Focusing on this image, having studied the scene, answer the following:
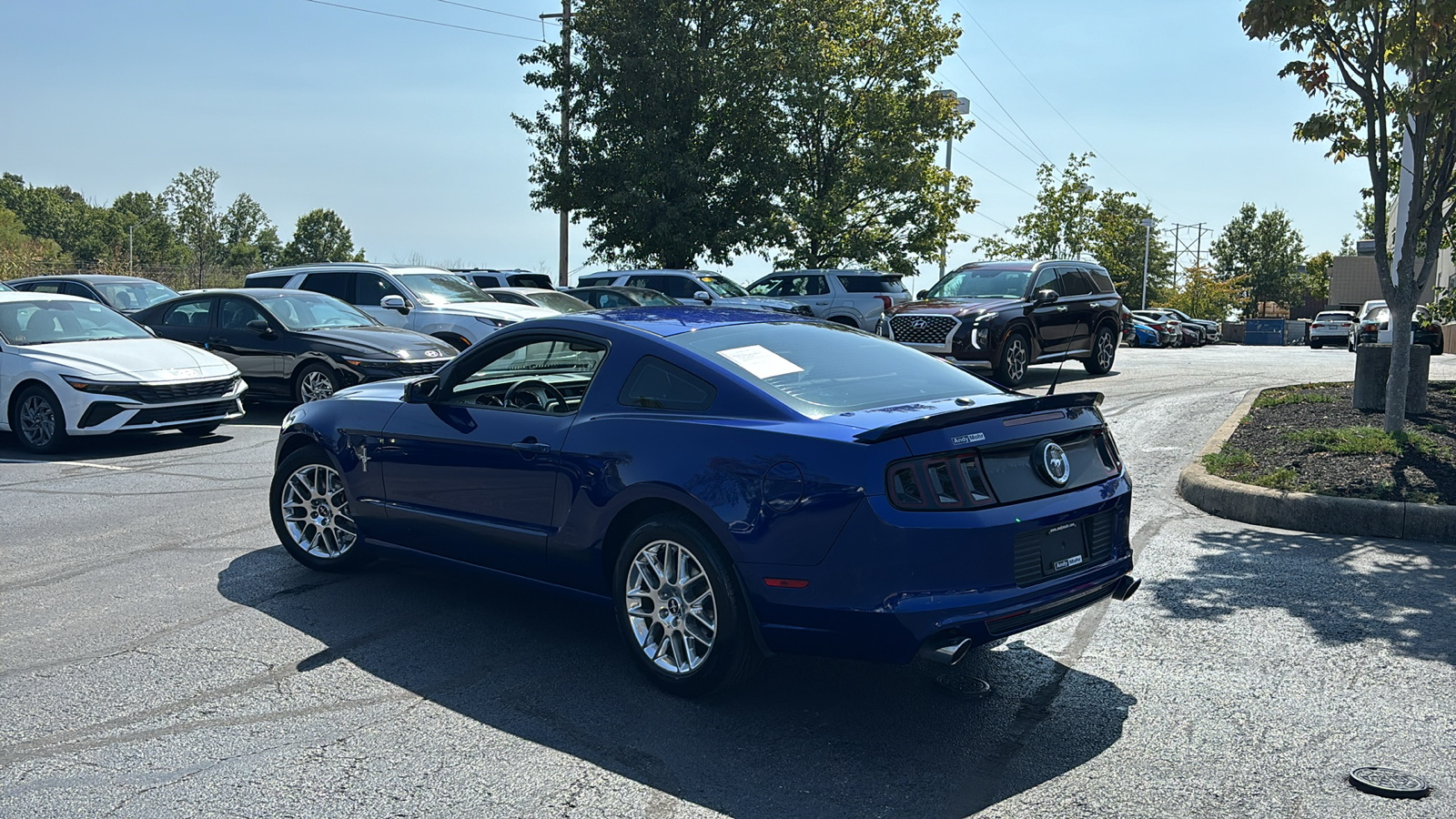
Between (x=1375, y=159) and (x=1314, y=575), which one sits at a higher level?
(x=1375, y=159)

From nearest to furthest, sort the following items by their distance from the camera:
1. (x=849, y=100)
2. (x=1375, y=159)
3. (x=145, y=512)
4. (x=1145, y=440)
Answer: (x=145, y=512) < (x=1375, y=159) < (x=1145, y=440) < (x=849, y=100)

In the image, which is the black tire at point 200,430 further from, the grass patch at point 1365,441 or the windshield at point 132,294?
the grass patch at point 1365,441

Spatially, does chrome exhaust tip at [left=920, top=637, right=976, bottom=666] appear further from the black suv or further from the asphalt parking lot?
the black suv

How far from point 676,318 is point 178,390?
808 cm

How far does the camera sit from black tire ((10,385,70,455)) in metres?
11.2

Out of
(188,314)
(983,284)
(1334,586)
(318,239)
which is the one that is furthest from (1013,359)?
(318,239)

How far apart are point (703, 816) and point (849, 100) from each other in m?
33.4

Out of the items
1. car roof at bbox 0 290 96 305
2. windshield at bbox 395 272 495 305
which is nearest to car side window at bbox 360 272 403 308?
windshield at bbox 395 272 495 305

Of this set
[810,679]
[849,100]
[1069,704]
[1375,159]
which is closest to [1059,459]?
Result: [1069,704]

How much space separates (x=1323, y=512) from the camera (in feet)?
25.3

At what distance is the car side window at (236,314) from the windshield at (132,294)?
4.42 m

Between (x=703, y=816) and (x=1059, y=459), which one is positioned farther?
(x=1059, y=459)

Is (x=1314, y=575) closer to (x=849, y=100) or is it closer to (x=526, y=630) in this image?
(x=526, y=630)

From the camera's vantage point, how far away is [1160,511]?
331 inches
